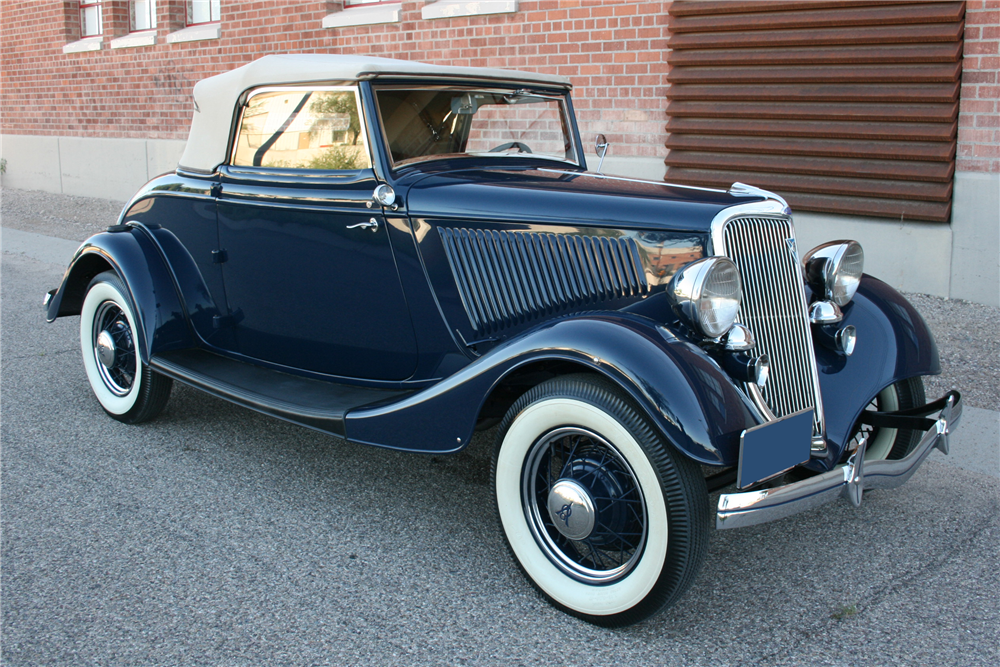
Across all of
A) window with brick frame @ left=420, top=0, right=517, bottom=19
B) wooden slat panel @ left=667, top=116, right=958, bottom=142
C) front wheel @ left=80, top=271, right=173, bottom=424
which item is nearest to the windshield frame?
front wheel @ left=80, top=271, right=173, bottom=424

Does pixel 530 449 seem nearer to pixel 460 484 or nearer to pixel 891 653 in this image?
pixel 460 484

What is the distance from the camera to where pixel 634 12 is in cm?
688

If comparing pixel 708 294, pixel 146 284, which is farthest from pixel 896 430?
pixel 146 284

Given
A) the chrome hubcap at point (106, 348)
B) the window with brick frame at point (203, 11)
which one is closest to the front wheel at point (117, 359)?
the chrome hubcap at point (106, 348)

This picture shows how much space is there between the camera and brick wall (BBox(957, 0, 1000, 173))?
Answer: 5316 mm

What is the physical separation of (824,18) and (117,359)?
5.23 m

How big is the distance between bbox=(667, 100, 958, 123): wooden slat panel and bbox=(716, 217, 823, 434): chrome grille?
356cm

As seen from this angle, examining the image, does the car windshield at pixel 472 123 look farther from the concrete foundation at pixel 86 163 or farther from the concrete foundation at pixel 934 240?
the concrete foundation at pixel 86 163

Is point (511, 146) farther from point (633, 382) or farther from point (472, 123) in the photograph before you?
point (633, 382)

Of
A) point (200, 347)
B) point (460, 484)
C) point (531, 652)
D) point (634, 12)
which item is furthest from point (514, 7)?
point (531, 652)

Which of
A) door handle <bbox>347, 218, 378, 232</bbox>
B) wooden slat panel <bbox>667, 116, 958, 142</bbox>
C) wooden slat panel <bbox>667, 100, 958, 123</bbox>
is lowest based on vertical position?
door handle <bbox>347, 218, 378, 232</bbox>

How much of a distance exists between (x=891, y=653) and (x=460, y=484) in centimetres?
166

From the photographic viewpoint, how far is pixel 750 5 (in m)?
6.31

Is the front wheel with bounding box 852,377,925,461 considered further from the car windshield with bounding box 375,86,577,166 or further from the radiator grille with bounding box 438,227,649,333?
the car windshield with bounding box 375,86,577,166
